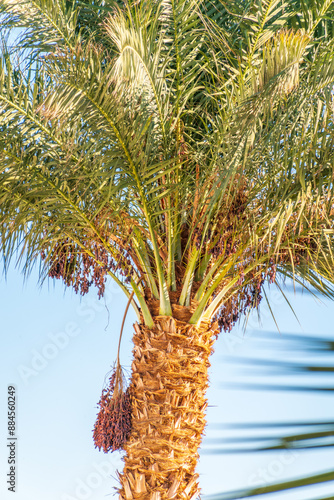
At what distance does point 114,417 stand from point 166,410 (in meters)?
0.45

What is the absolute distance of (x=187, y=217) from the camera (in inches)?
188

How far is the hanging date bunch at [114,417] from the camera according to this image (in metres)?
4.59

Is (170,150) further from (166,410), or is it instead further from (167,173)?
(166,410)

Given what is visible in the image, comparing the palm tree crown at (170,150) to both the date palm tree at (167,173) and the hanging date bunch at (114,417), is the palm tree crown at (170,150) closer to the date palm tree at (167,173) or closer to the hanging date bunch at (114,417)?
the date palm tree at (167,173)

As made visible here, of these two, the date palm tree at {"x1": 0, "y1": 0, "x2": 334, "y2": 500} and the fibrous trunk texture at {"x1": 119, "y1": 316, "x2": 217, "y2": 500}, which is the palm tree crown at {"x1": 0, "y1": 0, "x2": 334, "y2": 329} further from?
the fibrous trunk texture at {"x1": 119, "y1": 316, "x2": 217, "y2": 500}

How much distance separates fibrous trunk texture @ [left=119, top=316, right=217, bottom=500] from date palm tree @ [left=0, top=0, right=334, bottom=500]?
12mm

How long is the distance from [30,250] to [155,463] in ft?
6.91

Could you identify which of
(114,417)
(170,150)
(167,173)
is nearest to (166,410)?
(114,417)

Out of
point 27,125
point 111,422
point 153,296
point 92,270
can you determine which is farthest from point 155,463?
point 27,125

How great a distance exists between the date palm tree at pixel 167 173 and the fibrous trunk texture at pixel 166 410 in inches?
0.5

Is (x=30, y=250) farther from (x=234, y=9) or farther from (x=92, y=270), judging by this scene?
(x=234, y=9)

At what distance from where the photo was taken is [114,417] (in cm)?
460

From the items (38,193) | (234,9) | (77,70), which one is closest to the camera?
(77,70)

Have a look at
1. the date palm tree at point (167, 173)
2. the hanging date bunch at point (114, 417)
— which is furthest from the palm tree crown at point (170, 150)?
the hanging date bunch at point (114, 417)
